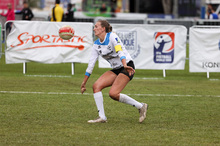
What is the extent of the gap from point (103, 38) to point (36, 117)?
188cm

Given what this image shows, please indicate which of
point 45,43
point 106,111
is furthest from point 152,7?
point 106,111

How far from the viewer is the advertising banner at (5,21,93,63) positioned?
17.1 metres

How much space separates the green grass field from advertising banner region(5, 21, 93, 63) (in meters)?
0.59

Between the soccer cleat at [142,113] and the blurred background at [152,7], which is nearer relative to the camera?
the soccer cleat at [142,113]

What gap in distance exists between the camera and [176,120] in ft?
31.4

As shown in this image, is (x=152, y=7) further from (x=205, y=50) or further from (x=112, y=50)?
(x=112, y=50)

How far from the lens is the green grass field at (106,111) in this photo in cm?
784

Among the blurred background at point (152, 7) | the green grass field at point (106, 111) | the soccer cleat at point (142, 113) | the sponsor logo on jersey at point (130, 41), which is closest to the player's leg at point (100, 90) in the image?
the green grass field at point (106, 111)

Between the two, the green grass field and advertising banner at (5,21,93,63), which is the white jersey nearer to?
the green grass field

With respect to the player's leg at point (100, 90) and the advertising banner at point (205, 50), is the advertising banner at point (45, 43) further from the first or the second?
the player's leg at point (100, 90)

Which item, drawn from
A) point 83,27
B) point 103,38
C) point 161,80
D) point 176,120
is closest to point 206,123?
point 176,120

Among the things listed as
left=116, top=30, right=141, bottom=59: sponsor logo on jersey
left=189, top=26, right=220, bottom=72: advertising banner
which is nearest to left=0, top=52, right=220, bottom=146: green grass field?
left=189, top=26, right=220, bottom=72: advertising banner

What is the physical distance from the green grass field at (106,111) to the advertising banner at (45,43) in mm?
586

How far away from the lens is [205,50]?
17.1 meters
